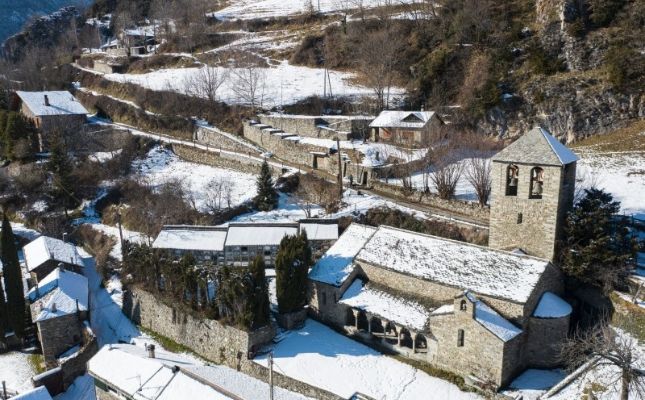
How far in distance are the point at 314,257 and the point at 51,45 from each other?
323 ft

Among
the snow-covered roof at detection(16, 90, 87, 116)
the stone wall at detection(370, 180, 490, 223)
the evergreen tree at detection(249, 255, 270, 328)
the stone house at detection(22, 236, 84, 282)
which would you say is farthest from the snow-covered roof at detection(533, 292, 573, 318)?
the snow-covered roof at detection(16, 90, 87, 116)

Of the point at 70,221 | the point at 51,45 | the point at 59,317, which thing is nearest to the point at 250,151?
the point at 70,221

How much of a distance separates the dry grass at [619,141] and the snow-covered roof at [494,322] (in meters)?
25.2

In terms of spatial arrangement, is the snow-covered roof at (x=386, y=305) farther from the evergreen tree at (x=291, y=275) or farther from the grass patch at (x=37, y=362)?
the grass patch at (x=37, y=362)

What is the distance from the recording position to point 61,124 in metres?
60.7

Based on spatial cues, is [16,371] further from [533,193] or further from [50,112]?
[50,112]

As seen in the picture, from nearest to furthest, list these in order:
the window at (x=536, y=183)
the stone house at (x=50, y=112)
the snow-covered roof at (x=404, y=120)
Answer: the window at (x=536, y=183), the snow-covered roof at (x=404, y=120), the stone house at (x=50, y=112)

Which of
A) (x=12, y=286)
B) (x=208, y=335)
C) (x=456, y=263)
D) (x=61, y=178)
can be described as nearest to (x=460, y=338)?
(x=456, y=263)

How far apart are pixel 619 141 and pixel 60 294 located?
4212cm

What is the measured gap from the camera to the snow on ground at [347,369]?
24.7m

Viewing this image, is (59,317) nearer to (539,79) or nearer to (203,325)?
(203,325)

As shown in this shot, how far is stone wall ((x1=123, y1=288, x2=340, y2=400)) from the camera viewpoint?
26.4m

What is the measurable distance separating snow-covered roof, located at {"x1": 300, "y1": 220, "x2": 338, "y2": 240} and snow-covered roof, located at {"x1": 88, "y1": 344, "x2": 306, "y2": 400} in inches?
452

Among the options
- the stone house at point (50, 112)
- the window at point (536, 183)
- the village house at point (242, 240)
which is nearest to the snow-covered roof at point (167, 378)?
the village house at point (242, 240)
